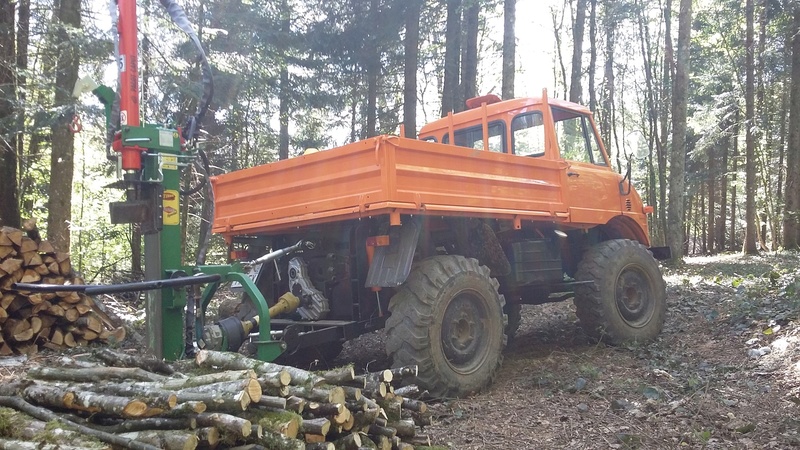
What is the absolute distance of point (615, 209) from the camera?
24.6ft

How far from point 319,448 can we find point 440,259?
105 inches

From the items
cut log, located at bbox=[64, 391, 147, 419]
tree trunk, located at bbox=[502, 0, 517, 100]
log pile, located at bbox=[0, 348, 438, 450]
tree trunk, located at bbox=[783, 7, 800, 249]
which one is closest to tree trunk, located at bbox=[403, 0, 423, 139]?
tree trunk, located at bbox=[502, 0, 517, 100]

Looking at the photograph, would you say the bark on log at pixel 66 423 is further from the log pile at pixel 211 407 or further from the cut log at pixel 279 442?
the cut log at pixel 279 442

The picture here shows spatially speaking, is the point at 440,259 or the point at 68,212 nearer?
the point at 440,259

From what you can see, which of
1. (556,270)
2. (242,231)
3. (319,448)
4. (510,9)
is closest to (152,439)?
(319,448)

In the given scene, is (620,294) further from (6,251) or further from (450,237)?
(6,251)

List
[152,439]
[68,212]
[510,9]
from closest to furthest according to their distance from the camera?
1. [152,439]
2. [68,212]
3. [510,9]

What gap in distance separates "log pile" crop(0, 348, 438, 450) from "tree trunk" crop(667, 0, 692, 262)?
12.0m

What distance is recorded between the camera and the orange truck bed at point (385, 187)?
483cm

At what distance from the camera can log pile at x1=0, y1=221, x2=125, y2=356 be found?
6.54 meters

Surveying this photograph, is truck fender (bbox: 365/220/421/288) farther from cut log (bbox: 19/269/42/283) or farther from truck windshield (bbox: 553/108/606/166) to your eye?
cut log (bbox: 19/269/42/283)

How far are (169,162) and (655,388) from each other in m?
4.30

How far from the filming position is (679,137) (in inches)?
549

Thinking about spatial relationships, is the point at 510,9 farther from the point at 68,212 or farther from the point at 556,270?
the point at 68,212
